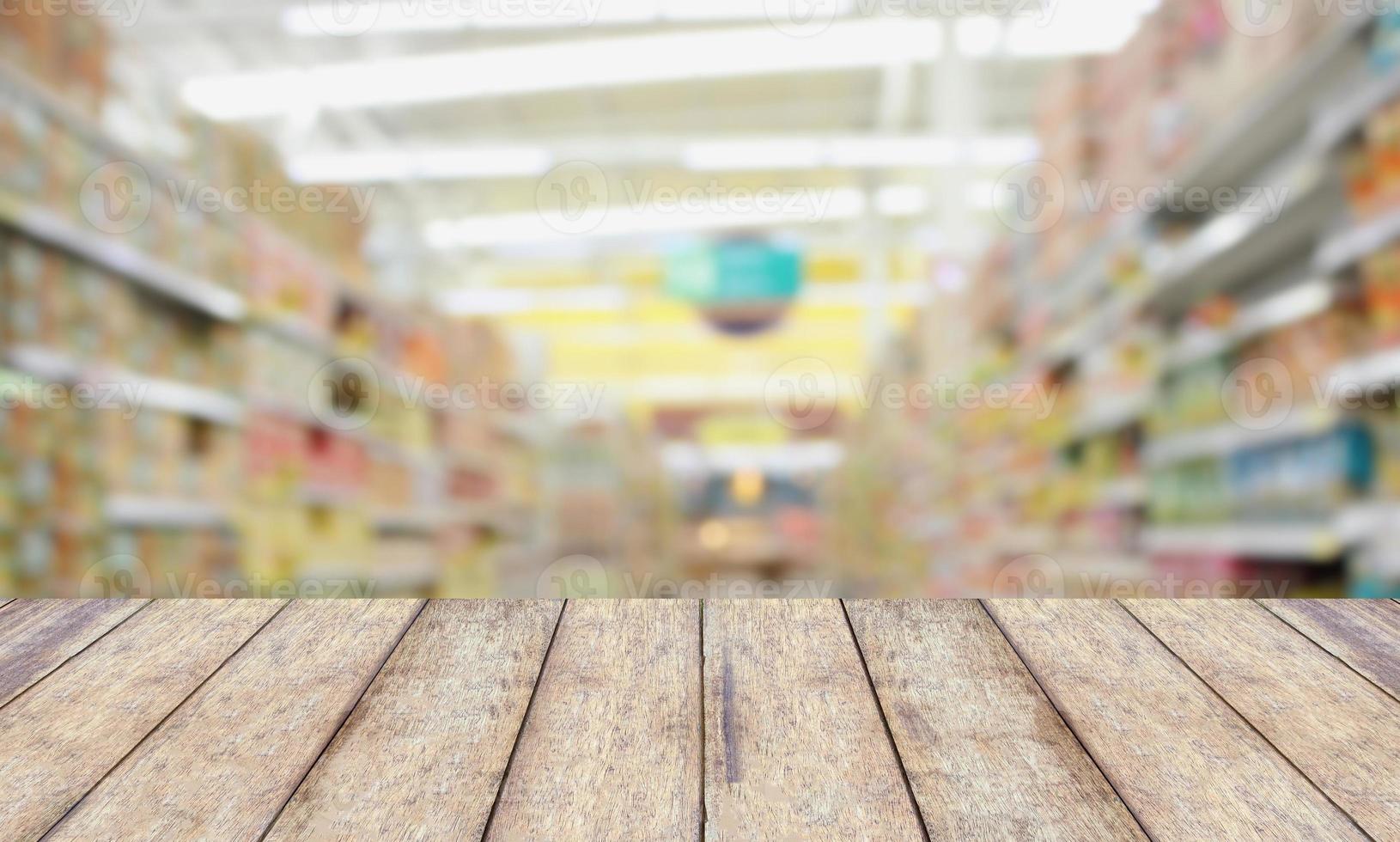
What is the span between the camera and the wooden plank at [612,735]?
0.79 metres

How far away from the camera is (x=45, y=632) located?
1.20m

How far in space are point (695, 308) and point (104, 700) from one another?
4770mm

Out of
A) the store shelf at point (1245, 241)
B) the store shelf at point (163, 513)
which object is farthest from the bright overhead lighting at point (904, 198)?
the store shelf at point (163, 513)

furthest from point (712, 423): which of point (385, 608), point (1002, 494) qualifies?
point (385, 608)

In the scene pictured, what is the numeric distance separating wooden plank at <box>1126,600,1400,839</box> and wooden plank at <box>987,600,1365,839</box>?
2cm

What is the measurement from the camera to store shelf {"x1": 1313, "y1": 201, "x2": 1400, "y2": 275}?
1.97 metres

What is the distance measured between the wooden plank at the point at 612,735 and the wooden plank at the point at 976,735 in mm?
181

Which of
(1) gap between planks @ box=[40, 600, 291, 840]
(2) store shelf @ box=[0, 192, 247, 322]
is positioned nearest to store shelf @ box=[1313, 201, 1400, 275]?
(1) gap between planks @ box=[40, 600, 291, 840]

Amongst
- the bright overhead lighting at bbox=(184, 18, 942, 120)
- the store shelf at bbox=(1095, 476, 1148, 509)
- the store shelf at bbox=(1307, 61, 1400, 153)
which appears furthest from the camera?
the bright overhead lighting at bbox=(184, 18, 942, 120)

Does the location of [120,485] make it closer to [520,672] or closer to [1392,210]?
[520,672]

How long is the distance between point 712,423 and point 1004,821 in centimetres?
616

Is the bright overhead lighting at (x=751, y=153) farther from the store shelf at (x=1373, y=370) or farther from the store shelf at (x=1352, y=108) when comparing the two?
the store shelf at (x=1373, y=370)

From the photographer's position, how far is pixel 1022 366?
4414 mm

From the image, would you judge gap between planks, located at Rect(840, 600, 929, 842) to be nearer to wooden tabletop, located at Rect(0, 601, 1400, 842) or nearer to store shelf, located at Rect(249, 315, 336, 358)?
wooden tabletop, located at Rect(0, 601, 1400, 842)
